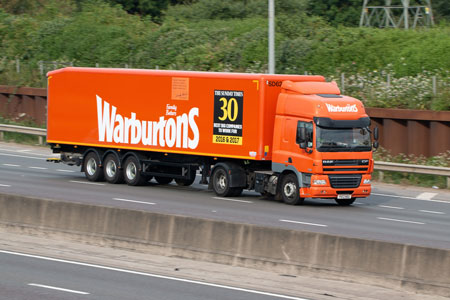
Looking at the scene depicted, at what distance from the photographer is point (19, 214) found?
59.6ft

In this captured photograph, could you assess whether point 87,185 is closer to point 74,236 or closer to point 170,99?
point 170,99

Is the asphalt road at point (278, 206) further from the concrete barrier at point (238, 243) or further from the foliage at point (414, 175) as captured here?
the concrete barrier at point (238, 243)

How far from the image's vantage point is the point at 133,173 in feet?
90.2

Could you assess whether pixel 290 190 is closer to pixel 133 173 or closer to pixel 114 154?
pixel 133 173

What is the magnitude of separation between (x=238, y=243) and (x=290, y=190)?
9366mm

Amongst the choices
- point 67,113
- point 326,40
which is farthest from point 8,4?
point 67,113

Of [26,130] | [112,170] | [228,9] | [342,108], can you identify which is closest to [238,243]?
[342,108]

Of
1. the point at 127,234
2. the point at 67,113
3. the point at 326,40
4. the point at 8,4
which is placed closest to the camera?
the point at 127,234

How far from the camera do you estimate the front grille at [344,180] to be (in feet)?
77.3

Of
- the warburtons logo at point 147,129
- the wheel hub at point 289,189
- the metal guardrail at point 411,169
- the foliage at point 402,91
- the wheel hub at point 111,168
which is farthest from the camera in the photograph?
the foliage at point 402,91

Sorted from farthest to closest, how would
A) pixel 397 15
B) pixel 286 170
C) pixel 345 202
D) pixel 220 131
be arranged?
pixel 397 15
pixel 345 202
pixel 220 131
pixel 286 170

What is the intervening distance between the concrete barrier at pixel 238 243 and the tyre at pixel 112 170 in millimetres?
9335

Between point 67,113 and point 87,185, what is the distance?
2779 millimetres

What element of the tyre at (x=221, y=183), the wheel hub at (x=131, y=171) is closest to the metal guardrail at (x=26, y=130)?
the wheel hub at (x=131, y=171)
